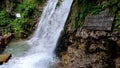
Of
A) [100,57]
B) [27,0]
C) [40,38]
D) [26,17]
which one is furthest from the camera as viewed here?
[27,0]

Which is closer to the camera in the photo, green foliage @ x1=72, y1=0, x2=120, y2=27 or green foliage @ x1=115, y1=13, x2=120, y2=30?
green foliage @ x1=115, y1=13, x2=120, y2=30

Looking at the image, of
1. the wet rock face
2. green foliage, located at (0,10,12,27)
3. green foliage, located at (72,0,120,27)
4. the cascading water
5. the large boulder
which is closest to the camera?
the wet rock face

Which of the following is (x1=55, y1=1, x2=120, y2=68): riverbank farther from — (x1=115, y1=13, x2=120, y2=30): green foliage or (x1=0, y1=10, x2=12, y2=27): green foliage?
(x1=0, y1=10, x2=12, y2=27): green foliage

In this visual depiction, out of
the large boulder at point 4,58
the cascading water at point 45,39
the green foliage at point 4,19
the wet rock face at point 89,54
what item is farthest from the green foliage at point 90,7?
the green foliage at point 4,19

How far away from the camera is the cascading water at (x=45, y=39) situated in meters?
9.59

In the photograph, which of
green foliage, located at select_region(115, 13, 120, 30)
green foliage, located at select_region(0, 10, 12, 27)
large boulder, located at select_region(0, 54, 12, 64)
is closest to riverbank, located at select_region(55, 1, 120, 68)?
green foliage, located at select_region(115, 13, 120, 30)

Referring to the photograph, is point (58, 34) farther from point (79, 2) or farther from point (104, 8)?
point (104, 8)

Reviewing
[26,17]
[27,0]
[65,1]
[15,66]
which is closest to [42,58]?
[15,66]

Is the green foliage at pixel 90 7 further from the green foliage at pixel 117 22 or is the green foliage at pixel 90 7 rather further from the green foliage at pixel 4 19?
the green foliage at pixel 4 19

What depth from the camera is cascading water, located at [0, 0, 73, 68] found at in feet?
31.5

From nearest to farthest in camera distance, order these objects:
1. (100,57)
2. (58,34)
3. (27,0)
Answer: (100,57), (58,34), (27,0)

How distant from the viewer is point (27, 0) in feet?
55.3

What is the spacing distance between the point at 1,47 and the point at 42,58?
2890mm

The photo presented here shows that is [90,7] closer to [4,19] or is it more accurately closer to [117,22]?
[117,22]
